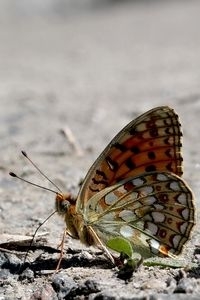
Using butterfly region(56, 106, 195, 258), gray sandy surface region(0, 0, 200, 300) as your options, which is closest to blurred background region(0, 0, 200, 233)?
gray sandy surface region(0, 0, 200, 300)

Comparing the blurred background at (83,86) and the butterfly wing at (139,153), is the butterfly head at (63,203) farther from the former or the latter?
the blurred background at (83,86)

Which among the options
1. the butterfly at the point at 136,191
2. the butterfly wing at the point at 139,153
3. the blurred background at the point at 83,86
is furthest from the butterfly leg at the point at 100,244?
the blurred background at the point at 83,86

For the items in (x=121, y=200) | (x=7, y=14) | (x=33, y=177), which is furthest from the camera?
(x=7, y=14)

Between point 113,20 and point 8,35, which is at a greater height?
point 113,20

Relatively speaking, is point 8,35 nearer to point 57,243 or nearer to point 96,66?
point 96,66

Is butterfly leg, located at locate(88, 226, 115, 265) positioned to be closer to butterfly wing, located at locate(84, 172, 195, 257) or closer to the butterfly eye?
butterfly wing, located at locate(84, 172, 195, 257)

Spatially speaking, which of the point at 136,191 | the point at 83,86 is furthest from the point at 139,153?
the point at 83,86

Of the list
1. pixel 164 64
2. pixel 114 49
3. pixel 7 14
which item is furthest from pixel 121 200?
pixel 7 14

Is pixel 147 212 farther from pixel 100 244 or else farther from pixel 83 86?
pixel 83 86
